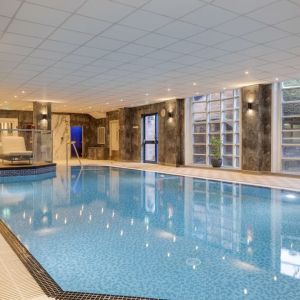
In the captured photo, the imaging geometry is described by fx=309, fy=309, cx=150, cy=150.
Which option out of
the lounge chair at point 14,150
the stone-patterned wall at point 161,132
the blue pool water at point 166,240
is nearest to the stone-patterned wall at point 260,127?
the blue pool water at point 166,240

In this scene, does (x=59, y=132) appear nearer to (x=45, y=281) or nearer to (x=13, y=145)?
(x=13, y=145)

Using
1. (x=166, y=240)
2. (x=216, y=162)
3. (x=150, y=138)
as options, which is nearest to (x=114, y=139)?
(x=150, y=138)

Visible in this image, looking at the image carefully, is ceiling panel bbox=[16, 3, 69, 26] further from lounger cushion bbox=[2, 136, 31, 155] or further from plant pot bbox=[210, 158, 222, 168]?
plant pot bbox=[210, 158, 222, 168]

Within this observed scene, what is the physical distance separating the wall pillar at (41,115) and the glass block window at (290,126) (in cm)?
1036

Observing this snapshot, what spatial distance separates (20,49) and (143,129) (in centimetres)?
1080

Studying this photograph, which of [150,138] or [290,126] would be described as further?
[150,138]

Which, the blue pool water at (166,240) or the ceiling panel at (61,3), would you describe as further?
the ceiling panel at (61,3)

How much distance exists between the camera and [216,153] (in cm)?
1250

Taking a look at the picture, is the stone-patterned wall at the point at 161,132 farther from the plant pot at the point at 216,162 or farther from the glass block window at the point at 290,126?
the glass block window at the point at 290,126

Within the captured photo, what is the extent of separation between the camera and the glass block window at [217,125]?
1209 cm

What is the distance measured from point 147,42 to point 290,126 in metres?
6.43

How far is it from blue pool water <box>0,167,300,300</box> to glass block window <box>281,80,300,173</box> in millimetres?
3478

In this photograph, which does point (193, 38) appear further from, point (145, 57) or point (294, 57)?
point (294, 57)

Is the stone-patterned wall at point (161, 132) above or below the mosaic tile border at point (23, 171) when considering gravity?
A: above
